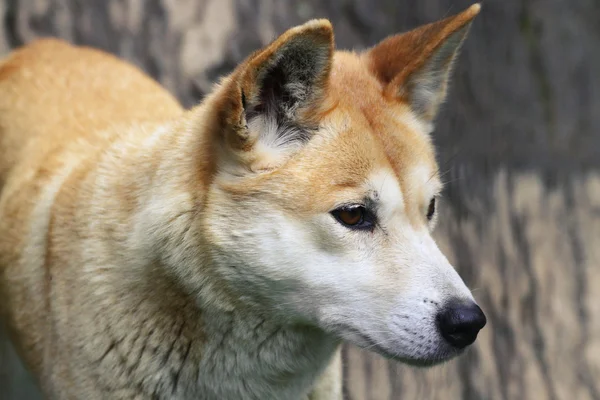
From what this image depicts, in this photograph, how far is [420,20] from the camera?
4766mm

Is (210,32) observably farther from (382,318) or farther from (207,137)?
(382,318)

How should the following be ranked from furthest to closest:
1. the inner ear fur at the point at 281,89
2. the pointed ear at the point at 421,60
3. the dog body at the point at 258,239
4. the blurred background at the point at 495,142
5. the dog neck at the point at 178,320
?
1. the blurred background at the point at 495,142
2. the pointed ear at the point at 421,60
3. the dog neck at the point at 178,320
4. the dog body at the point at 258,239
5. the inner ear fur at the point at 281,89

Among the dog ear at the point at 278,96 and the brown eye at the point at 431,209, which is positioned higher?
the dog ear at the point at 278,96

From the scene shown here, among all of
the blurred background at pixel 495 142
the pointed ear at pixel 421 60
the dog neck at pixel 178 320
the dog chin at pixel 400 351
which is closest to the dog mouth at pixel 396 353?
the dog chin at pixel 400 351

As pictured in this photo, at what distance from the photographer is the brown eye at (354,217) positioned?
2.58m

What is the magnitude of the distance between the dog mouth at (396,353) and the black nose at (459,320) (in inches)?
2.6

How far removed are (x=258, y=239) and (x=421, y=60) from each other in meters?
0.96

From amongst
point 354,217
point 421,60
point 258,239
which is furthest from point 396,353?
point 421,60

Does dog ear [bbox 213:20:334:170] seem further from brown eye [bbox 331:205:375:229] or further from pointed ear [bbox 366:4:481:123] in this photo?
pointed ear [bbox 366:4:481:123]

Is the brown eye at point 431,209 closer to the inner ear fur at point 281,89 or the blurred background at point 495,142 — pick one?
the inner ear fur at point 281,89

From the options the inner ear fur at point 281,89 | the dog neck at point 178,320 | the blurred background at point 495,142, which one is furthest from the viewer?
the blurred background at point 495,142

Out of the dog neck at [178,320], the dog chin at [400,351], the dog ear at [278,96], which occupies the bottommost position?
the dog chin at [400,351]

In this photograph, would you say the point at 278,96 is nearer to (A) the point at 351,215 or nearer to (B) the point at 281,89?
(B) the point at 281,89

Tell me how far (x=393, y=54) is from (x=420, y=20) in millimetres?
1813
